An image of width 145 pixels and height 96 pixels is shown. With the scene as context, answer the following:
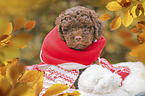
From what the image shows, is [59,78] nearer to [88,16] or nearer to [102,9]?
[88,16]

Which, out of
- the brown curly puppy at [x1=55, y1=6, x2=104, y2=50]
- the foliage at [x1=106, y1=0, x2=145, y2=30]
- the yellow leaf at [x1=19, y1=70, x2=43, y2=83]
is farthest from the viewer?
the brown curly puppy at [x1=55, y1=6, x2=104, y2=50]

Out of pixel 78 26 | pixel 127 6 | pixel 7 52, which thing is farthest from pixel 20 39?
pixel 78 26

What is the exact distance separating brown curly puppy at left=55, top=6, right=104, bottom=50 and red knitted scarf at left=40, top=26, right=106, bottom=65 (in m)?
0.05

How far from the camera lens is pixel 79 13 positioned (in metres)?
0.89

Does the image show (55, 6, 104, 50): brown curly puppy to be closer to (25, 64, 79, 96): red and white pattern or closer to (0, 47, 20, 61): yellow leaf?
(25, 64, 79, 96): red and white pattern

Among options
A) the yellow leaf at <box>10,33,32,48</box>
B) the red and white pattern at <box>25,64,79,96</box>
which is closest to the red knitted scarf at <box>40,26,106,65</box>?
the red and white pattern at <box>25,64,79,96</box>

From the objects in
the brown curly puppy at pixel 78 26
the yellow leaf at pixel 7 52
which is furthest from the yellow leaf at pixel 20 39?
the brown curly puppy at pixel 78 26

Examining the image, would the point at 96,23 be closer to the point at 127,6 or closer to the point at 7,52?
the point at 127,6

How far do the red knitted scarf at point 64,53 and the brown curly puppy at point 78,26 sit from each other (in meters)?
0.05

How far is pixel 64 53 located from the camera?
98 cm

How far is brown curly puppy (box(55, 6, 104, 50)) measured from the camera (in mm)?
885

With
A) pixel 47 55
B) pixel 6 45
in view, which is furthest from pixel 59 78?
pixel 6 45

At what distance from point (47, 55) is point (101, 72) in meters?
0.41

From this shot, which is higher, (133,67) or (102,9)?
(102,9)
